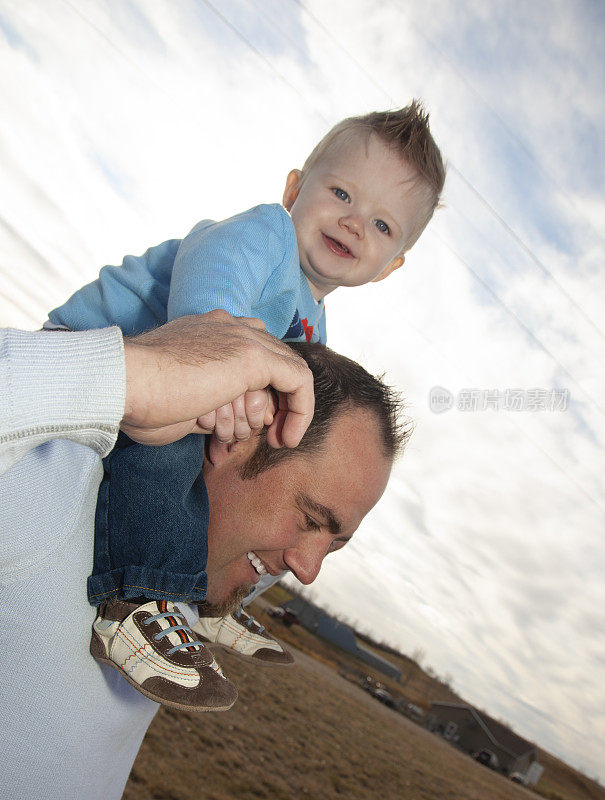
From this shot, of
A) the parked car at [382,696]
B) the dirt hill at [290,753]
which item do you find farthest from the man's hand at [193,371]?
the parked car at [382,696]

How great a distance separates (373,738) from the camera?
2120cm

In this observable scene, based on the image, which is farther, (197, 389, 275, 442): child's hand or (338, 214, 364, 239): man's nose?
(338, 214, 364, 239): man's nose

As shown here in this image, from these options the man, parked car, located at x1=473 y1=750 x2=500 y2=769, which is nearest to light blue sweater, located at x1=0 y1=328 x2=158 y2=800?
the man

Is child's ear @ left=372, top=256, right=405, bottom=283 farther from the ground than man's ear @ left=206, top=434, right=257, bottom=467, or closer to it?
farther from the ground

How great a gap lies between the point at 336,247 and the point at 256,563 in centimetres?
158

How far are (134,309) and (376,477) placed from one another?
117 centimetres

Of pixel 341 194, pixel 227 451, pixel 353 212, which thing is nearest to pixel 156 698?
pixel 227 451

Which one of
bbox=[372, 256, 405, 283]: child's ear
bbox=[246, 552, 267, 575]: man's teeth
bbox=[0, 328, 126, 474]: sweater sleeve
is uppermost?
bbox=[372, 256, 405, 283]: child's ear

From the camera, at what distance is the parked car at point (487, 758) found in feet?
127

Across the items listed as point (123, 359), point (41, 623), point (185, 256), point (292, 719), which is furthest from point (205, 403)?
point (292, 719)

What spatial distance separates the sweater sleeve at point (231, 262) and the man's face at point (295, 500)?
0.53 meters

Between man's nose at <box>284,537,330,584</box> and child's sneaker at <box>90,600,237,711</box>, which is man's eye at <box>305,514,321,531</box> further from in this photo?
child's sneaker at <box>90,600,237,711</box>

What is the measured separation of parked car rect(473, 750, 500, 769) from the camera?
38688mm

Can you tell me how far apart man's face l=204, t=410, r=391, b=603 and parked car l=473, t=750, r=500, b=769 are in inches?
1769
